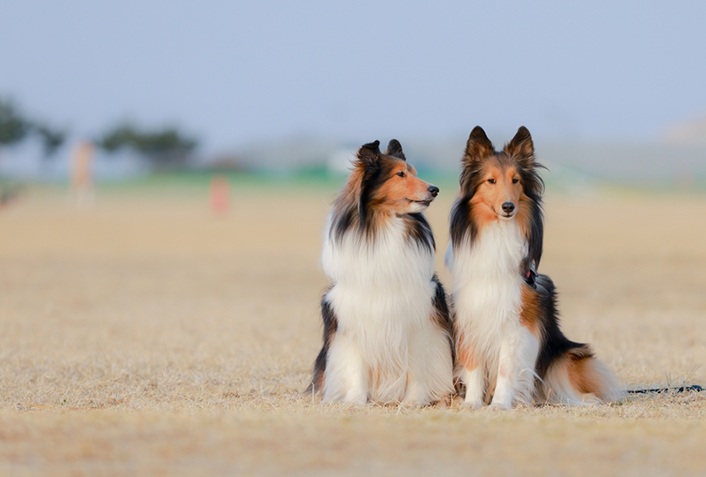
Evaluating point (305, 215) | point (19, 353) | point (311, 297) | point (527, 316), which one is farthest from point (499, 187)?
point (305, 215)

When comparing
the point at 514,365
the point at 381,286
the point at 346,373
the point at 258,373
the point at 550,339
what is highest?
the point at 381,286

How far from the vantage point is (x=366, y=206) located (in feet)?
16.9

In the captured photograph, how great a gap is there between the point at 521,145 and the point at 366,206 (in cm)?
107

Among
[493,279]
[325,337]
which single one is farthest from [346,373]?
[493,279]

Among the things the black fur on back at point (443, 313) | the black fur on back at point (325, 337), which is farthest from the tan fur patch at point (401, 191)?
the black fur on back at point (325, 337)

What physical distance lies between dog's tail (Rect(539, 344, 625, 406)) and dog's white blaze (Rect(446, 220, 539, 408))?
219 millimetres

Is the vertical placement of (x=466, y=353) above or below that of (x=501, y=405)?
above

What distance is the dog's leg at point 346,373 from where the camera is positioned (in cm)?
527

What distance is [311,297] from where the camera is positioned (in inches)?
509

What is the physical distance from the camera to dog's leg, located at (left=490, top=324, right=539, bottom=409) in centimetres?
514

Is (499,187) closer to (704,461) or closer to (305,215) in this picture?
(704,461)

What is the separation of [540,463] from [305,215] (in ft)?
91.4

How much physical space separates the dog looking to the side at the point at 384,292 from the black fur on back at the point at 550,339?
24.0 inches

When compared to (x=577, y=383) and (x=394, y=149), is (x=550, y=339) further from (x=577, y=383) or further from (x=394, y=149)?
(x=394, y=149)
